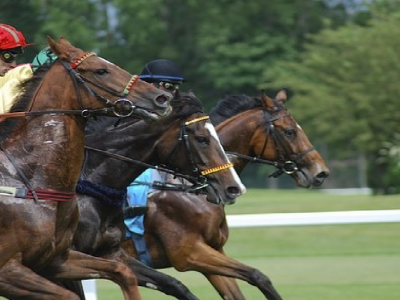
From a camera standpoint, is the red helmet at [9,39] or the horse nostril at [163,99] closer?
the horse nostril at [163,99]

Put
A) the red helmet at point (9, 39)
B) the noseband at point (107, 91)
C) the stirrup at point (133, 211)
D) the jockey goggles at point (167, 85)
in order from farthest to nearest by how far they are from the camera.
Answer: the jockey goggles at point (167, 85) → the stirrup at point (133, 211) → the red helmet at point (9, 39) → the noseband at point (107, 91)

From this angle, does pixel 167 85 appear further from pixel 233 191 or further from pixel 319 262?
pixel 319 262

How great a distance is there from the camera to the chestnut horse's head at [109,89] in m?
5.82

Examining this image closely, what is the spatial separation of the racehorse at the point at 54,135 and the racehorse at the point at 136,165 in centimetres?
83

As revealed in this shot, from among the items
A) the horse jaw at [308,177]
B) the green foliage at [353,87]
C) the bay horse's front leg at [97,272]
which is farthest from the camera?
the green foliage at [353,87]

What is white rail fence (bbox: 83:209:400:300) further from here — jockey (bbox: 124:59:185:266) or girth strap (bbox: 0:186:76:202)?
girth strap (bbox: 0:186:76:202)

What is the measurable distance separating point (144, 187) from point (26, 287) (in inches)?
86.2

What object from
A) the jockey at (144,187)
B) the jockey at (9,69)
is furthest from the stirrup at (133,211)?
the jockey at (9,69)

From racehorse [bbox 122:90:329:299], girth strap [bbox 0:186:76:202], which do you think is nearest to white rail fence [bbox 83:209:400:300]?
racehorse [bbox 122:90:329:299]

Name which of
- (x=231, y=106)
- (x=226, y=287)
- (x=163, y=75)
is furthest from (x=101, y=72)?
(x=231, y=106)

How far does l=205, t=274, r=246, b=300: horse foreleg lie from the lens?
7758mm

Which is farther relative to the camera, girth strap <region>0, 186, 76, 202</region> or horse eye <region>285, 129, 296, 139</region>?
horse eye <region>285, 129, 296, 139</region>

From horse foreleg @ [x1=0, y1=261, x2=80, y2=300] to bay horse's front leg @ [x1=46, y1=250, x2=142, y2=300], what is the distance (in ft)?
1.50

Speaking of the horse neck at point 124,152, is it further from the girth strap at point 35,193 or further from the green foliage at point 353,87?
the green foliage at point 353,87
